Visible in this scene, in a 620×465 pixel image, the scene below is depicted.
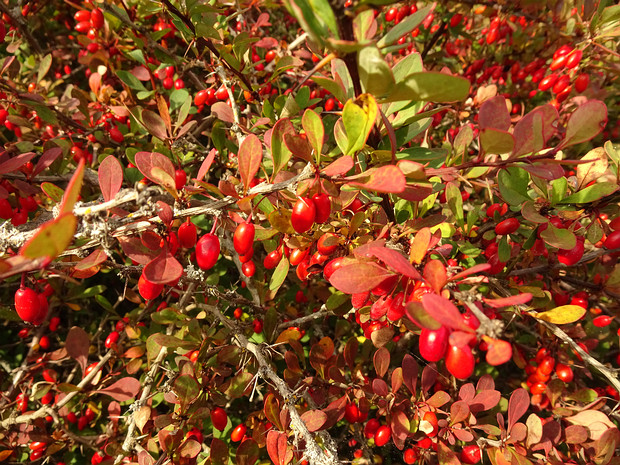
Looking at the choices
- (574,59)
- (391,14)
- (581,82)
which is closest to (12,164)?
(391,14)

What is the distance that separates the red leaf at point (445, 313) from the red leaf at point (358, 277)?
0.64 feet

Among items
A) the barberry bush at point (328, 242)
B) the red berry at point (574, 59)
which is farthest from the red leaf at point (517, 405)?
the red berry at point (574, 59)

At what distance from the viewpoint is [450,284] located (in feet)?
2.57

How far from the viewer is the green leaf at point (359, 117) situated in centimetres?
65

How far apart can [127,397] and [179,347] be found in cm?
36

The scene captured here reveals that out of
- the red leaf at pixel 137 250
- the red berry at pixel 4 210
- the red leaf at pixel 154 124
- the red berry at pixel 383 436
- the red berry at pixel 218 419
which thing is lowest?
the red berry at pixel 383 436

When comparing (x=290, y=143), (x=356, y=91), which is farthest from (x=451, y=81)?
(x=290, y=143)

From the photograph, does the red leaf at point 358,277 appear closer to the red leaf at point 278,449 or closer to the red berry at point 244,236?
the red berry at point 244,236

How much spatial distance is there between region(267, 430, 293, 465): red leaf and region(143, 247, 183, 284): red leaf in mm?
682

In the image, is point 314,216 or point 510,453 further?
point 510,453

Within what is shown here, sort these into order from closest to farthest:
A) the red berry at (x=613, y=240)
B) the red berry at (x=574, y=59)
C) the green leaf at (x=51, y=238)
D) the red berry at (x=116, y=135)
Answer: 1. the green leaf at (x=51, y=238)
2. the red berry at (x=613, y=240)
3. the red berry at (x=574, y=59)
4. the red berry at (x=116, y=135)

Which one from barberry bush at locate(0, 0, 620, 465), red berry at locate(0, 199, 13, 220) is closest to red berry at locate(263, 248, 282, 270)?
barberry bush at locate(0, 0, 620, 465)

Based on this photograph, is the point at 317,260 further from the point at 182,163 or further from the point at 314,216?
the point at 182,163

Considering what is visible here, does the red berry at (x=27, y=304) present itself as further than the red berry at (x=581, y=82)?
No
